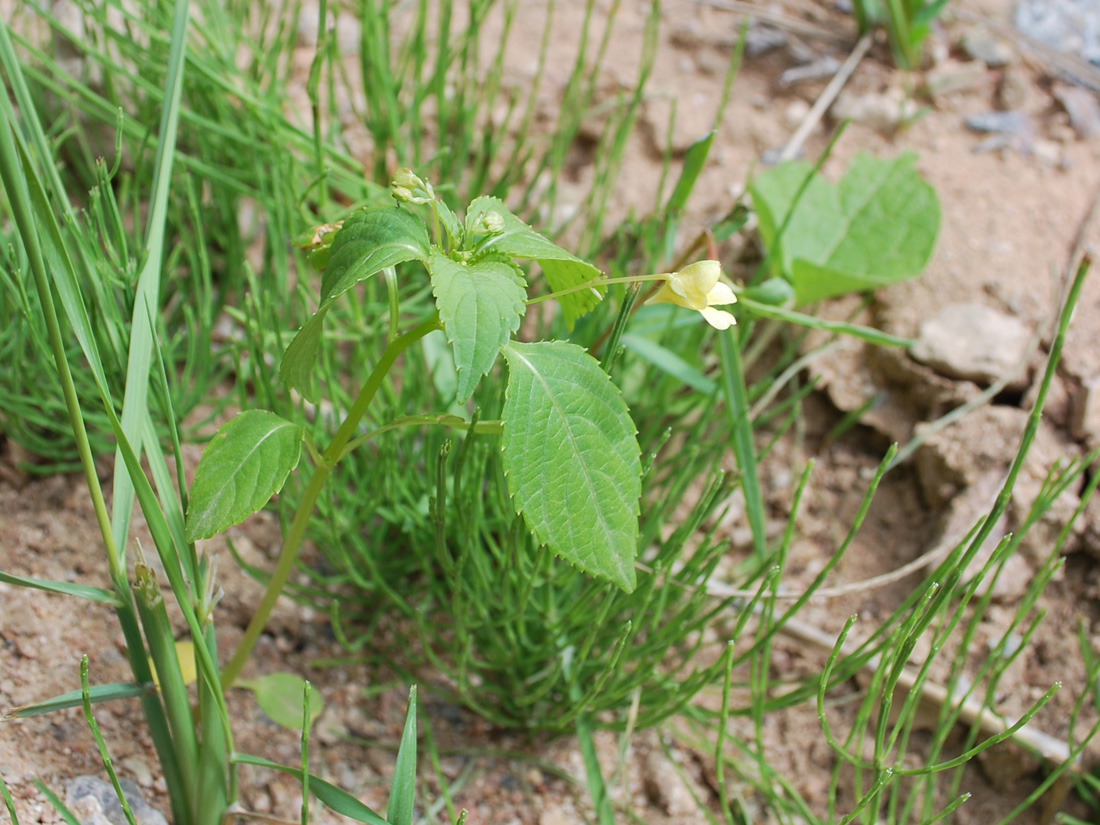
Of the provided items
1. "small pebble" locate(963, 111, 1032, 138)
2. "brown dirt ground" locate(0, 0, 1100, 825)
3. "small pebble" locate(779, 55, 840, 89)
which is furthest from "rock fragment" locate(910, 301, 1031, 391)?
"small pebble" locate(779, 55, 840, 89)

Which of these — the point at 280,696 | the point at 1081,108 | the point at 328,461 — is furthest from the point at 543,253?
the point at 1081,108

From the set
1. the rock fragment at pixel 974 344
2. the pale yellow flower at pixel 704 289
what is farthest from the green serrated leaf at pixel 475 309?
the rock fragment at pixel 974 344

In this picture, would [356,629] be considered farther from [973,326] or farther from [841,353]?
[973,326]

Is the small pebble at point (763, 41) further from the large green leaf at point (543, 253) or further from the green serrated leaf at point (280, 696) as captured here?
the green serrated leaf at point (280, 696)

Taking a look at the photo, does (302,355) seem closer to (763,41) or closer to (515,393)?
(515,393)

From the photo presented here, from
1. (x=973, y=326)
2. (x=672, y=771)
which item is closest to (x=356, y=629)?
(x=672, y=771)

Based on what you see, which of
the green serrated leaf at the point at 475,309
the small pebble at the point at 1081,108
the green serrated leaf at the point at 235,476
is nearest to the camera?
the green serrated leaf at the point at 475,309

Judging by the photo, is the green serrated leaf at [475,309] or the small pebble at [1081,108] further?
the small pebble at [1081,108]
